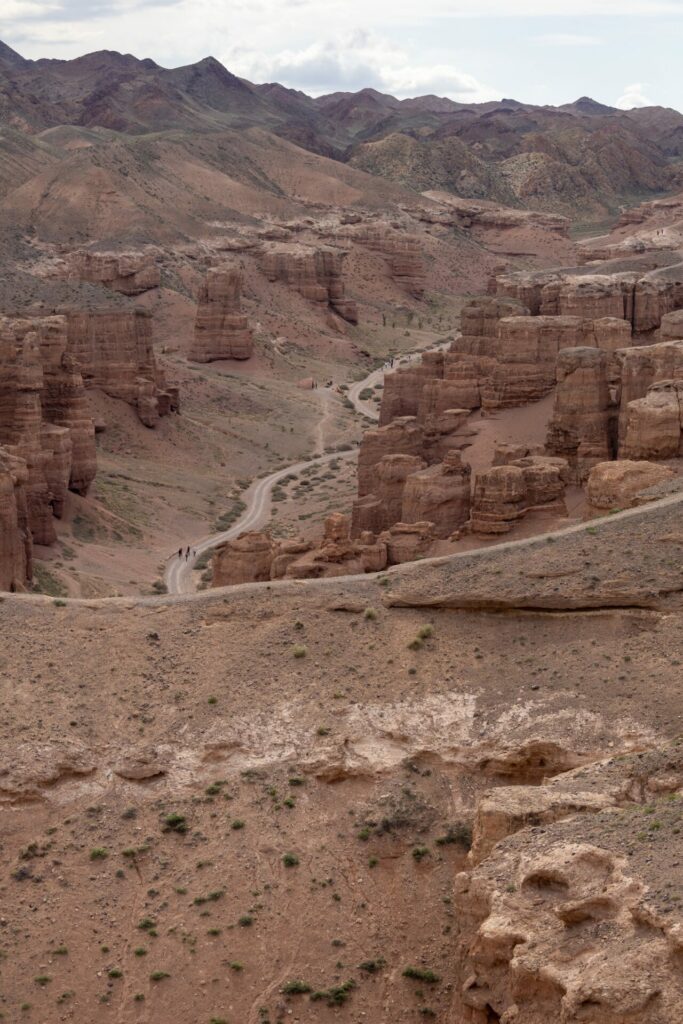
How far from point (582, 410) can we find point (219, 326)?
4279 centimetres

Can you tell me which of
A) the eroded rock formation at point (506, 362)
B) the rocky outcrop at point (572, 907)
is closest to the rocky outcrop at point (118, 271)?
the eroded rock formation at point (506, 362)

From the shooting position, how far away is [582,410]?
47.9 m

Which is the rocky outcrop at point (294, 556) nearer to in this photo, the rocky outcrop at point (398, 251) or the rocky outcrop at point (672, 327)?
the rocky outcrop at point (672, 327)

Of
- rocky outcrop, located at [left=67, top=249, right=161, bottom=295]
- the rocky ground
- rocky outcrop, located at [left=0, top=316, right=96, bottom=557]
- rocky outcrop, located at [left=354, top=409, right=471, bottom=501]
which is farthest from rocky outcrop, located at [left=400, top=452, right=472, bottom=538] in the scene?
rocky outcrop, located at [left=67, top=249, right=161, bottom=295]

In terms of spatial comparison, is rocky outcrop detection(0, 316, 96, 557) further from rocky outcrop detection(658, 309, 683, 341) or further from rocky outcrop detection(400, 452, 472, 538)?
rocky outcrop detection(658, 309, 683, 341)

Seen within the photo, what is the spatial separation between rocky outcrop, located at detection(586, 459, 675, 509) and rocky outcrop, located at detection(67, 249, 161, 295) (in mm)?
58145

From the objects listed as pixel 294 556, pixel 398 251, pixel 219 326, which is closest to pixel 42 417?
pixel 294 556

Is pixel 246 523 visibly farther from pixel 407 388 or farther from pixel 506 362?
Result: pixel 506 362

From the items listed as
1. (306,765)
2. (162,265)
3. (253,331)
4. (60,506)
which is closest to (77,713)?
(306,765)

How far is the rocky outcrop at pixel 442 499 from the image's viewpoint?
139ft

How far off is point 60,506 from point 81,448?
3272 millimetres

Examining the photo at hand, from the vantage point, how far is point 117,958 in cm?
2284

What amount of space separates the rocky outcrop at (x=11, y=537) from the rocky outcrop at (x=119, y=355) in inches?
964

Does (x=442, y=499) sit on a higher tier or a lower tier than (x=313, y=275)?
lower
